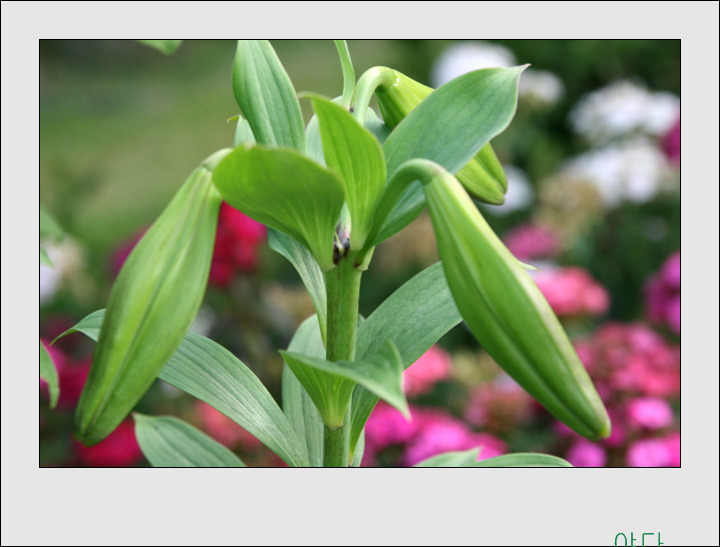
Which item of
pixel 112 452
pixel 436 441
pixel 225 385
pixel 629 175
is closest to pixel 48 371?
pixel 225 385

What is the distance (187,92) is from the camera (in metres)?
1.59

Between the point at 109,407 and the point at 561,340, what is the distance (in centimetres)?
17

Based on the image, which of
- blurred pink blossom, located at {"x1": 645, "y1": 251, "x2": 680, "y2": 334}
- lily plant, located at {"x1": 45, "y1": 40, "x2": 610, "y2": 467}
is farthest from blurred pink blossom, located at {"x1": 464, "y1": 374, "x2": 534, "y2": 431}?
lily plant, located at {"x1": 45, "y1": 40, "x2": 610, "y2": 467}

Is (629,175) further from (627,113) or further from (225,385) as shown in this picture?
(225,385)

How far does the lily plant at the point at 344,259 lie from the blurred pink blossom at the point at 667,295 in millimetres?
680

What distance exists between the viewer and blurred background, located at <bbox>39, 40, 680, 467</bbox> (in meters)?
0.88

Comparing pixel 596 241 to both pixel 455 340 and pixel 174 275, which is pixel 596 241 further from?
pixel 174 275

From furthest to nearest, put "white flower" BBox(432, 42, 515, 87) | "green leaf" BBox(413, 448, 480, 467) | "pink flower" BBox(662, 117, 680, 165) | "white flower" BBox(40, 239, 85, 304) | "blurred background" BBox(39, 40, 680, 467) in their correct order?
"white flower" BBox(432, 42, 515, 87) < "pink flower" BBox(662, 117, 680, 165) < "white flower" BBox(40, 239, 85, 304) < "blurred background" BBox(39, 40, 680, 467) < "green leaf" BBox(413, 448, 480, 467)

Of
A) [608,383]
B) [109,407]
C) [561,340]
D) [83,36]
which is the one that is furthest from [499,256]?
[608,383]

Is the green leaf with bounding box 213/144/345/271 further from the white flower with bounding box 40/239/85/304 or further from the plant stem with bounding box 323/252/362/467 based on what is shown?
the white flower with bounding box 40/239/85/304

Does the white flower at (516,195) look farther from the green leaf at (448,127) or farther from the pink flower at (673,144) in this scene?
the green leaf at (448,127)

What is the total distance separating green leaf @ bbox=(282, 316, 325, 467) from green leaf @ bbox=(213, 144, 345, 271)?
17cm

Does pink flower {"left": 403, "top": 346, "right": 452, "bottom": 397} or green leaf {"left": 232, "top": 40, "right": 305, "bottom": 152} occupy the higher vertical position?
pink flower {"left": 403, "top": 346, "right": 452, "bottom": 397}

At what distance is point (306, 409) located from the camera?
470mm
